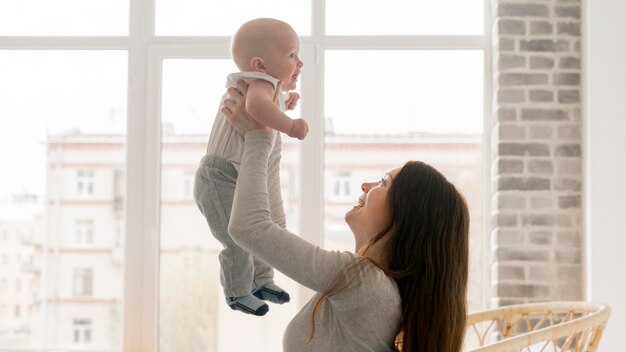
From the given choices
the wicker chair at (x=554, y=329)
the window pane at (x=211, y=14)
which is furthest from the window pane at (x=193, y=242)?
the wicker chair at (x=554, y=329)

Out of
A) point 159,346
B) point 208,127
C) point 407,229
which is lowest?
point 159,346

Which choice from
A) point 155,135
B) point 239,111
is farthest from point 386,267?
point 155,135

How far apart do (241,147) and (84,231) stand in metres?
3.06

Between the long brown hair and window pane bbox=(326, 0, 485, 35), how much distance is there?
2824 millimetres

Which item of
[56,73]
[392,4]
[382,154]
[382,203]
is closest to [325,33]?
[392,4]

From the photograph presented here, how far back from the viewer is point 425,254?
209 cm

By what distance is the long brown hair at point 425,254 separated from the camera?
2072mm

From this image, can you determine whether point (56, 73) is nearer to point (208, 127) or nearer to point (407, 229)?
point (208, 127)

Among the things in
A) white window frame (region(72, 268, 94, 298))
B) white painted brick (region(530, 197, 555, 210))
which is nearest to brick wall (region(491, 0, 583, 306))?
white painted brick (region(530, 197, 555, 210))

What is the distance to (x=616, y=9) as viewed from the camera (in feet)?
11.7

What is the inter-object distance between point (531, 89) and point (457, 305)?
8.54 ft

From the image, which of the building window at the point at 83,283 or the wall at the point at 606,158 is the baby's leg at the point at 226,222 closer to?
the wall at the point at 606,158

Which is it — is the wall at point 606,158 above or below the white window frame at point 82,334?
above

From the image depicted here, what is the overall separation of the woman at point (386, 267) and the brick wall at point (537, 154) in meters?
2.38
